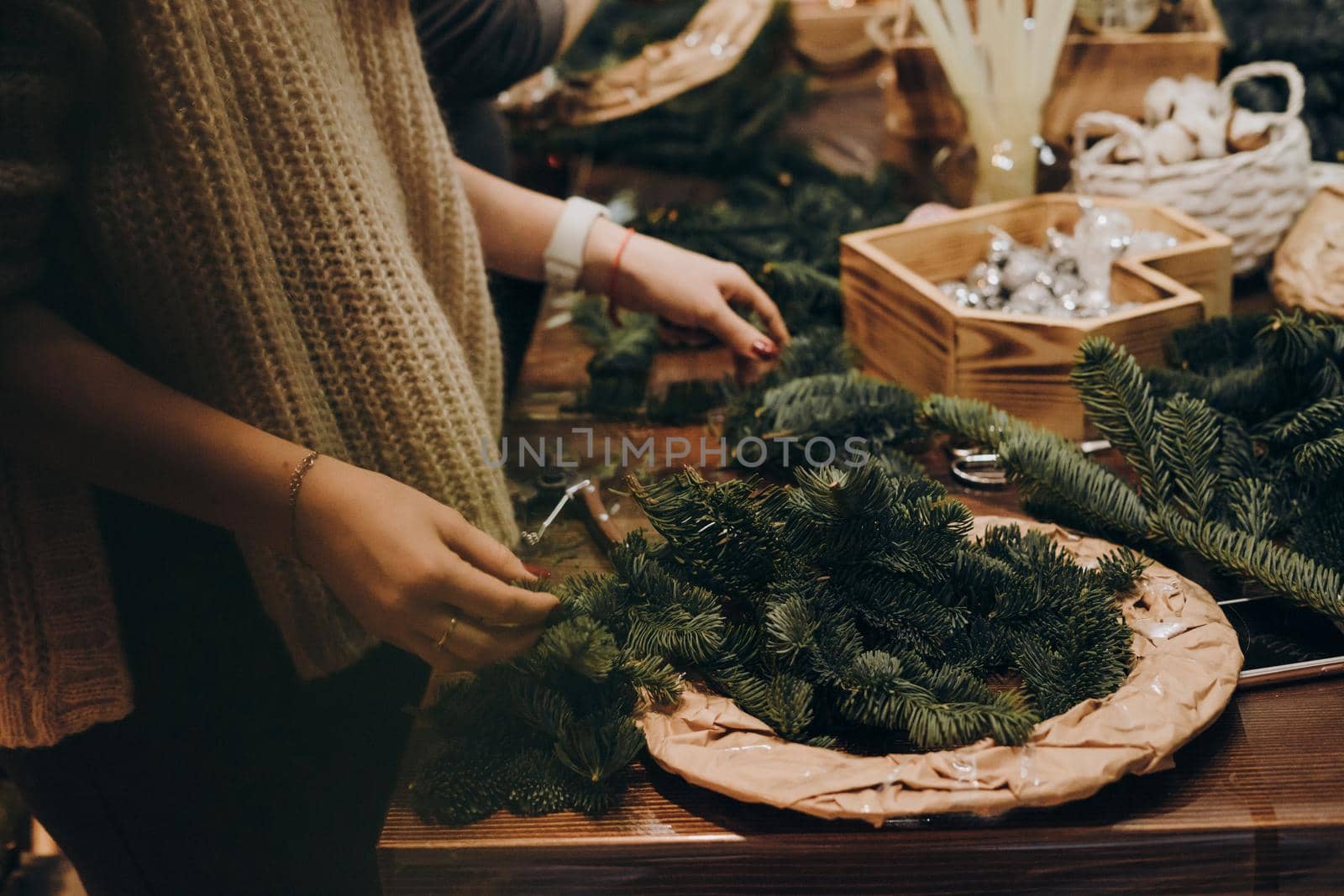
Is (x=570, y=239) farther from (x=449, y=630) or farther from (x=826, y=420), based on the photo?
(x=449, y=630)

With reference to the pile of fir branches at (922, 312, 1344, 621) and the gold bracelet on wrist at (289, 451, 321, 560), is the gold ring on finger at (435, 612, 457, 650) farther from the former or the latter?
the pile of fir branches at (922, 312, 1344, 621)

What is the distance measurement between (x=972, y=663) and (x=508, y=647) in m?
0.29

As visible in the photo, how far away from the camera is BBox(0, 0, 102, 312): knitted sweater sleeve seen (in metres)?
0.55

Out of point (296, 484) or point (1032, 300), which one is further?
point (1032, 300)

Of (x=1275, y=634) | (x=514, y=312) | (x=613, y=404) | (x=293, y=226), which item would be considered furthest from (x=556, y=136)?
(x=1275, y=634)

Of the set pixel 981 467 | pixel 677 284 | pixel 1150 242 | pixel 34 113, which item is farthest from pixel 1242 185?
pixel 34 113

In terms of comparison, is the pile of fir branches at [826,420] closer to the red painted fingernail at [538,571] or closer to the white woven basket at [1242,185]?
the red painted fingernail at [538,571]

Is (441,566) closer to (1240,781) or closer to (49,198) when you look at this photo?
(49,198)

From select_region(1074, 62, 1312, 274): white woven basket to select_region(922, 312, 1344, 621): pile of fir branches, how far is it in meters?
0.41

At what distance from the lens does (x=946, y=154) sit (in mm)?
1524

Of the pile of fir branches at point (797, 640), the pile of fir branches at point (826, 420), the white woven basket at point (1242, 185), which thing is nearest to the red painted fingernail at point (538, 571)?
the pile of fir branches at point (797, 640)

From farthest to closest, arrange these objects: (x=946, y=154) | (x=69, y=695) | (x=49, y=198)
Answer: (x=946, y=154)
(x=69, y=695)
(x=49, y=198)

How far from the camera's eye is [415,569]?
0.62 m

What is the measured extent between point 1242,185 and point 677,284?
708mm
